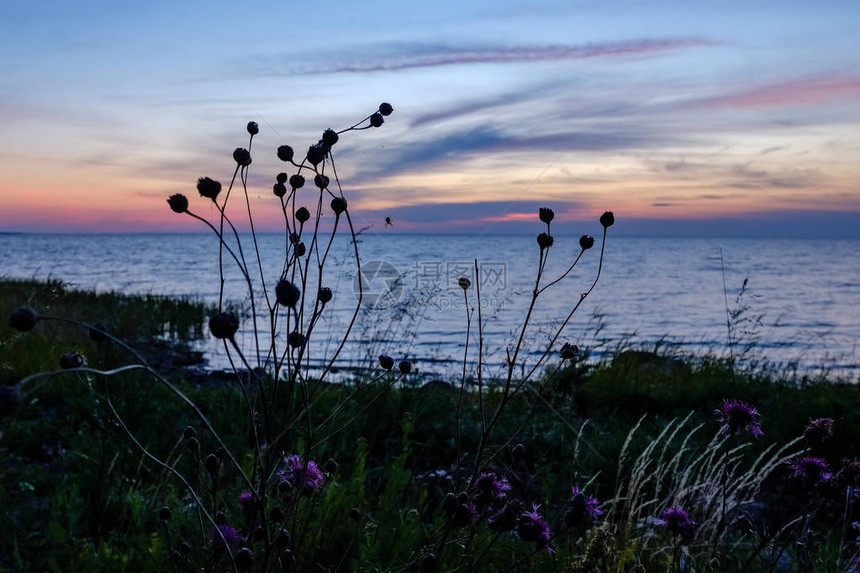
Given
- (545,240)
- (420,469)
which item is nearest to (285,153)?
(545,240)

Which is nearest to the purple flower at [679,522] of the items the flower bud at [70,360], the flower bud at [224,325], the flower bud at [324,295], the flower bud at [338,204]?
the flower bud at [324,295]

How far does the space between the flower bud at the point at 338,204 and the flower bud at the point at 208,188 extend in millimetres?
414

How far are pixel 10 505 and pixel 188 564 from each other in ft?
5.99

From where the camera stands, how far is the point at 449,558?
2.41 meters

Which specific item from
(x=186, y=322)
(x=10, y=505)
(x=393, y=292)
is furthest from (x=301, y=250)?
(x=186, y=322)

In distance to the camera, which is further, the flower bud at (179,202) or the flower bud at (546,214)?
the flower bud at (546,214)

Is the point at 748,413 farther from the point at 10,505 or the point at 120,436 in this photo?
the point at 120,436

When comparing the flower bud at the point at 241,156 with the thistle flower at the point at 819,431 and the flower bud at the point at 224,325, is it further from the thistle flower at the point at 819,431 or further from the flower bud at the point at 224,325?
the thistle flower at the point at 819,431

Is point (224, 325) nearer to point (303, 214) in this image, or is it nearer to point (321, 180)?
point (321, 180)

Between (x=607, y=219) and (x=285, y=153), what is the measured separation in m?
1.05

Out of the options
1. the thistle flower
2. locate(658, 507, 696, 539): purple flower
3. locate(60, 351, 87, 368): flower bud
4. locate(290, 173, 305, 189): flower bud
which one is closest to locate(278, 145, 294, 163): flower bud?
locate(290, 173, 305, 189): flower bud

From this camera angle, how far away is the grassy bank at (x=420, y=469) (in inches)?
92.2

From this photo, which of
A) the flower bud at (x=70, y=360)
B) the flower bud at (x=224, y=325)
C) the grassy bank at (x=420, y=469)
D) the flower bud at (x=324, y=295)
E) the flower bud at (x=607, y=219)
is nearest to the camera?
the flower bud at (x=224, y=325)

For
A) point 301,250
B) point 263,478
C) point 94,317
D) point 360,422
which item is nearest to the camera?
point 263,478
